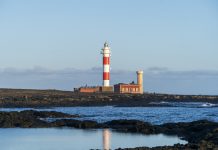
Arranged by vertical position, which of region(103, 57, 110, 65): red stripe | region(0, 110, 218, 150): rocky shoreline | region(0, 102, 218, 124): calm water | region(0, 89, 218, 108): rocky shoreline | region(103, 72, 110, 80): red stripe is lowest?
region(0, 110, 218, 150): rocky shoreline

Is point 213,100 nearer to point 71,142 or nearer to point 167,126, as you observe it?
point 167,126

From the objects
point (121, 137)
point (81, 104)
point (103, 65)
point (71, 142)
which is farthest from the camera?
point (103, 65)

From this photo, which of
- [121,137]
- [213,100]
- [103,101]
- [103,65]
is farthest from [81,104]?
[121,137]

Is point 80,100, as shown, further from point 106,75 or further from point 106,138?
point 106,138

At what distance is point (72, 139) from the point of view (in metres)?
19.1

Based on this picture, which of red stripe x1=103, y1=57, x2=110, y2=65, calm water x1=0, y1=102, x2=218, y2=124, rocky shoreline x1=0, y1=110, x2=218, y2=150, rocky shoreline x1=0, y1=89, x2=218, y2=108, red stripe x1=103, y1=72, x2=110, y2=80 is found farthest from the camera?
red stripe x1=103, y1=57, x2=110, y2=65

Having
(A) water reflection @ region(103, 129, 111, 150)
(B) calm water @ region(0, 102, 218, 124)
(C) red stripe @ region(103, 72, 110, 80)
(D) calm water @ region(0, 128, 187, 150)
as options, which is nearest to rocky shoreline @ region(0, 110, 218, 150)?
(D) calm water @ region(0, 128, 187, 150)

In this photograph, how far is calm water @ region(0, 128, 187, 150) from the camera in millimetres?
17016

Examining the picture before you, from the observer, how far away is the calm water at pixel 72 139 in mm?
17016

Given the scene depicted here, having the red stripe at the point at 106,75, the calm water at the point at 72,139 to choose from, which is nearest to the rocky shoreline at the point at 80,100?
the red stripe at the point at 106,75

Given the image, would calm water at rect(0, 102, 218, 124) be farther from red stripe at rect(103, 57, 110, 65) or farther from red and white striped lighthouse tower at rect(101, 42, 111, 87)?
red stripe at rect(103, 57, 110, 65)

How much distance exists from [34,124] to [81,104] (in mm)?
25516

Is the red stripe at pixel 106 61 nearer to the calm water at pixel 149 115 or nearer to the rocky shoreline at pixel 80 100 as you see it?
the rocky shoreline at pixel 80 100

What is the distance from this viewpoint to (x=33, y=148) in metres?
16.5
